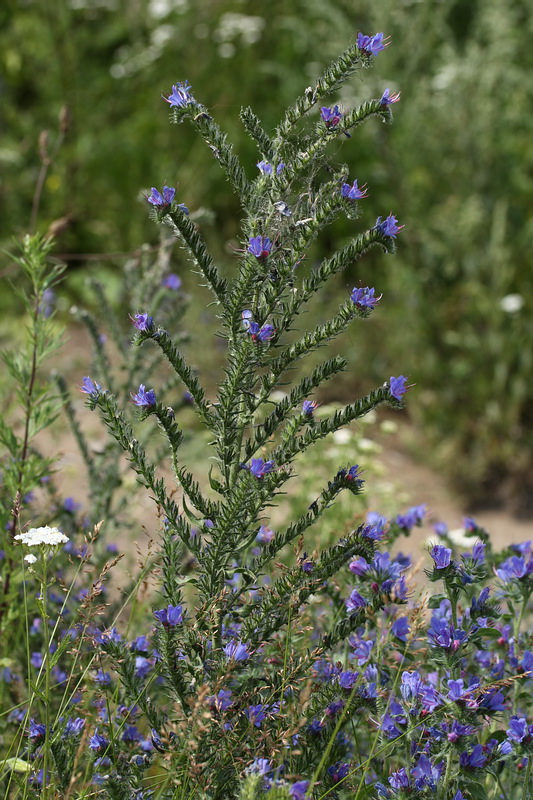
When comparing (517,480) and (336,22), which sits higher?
(336,22)

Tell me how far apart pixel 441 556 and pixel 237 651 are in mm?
415

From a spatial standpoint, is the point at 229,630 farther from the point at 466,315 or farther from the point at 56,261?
the point at 466,315

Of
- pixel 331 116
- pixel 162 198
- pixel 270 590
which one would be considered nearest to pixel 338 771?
pixel 270 590

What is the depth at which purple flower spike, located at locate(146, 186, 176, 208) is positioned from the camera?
65.5 inches

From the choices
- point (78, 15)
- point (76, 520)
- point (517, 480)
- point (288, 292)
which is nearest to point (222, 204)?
point (78, 15)

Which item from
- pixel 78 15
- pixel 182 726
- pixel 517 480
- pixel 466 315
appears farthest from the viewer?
pixel 78 15

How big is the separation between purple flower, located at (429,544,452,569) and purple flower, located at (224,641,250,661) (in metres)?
0.39

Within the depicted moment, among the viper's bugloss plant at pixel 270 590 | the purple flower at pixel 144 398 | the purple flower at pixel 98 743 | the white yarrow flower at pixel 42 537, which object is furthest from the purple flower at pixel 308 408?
the purple flower at pixel 98 743

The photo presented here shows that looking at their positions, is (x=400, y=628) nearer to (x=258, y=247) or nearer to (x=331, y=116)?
(x=258, y=247)

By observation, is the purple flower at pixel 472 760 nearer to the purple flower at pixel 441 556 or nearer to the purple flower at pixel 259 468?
the purple flower at pixel 441 556

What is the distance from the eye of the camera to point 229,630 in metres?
1.91

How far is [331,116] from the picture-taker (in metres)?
A: 1.74

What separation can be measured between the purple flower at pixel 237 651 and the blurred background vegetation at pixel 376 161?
2.41 meters

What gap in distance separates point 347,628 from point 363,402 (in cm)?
45
